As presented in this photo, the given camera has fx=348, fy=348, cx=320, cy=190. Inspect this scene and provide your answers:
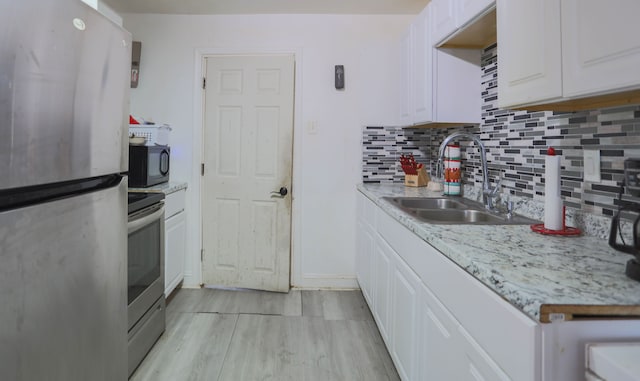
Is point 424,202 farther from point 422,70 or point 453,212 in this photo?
point 422,70

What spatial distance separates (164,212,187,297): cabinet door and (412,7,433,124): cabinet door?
1950 mm

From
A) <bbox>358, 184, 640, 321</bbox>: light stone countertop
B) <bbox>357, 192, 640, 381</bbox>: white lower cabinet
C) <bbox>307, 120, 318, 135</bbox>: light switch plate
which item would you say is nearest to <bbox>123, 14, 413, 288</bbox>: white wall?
<bbox>307, 120, 318, 135</bbox>: light switch plate

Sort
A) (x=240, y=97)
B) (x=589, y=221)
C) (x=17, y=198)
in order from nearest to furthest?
1. (x=17, y=198)
2. (x=589, y=221)
3. (x=240, y=97)

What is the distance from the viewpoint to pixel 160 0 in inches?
106

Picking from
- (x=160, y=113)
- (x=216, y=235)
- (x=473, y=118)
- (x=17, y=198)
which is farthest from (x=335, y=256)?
(x=17, y=198)

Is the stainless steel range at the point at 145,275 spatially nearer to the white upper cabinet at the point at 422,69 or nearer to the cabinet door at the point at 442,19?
the white upper cabinet at the point at 422,69

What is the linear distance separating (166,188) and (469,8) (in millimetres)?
2174

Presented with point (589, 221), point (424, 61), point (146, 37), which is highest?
point (146, 37)

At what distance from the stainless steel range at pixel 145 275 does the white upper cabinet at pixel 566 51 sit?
73.1 inches

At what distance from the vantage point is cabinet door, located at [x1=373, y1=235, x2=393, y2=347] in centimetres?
185

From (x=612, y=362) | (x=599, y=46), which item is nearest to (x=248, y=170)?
(x=599, y=46)

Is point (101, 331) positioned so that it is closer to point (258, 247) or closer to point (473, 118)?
point (258, 247)

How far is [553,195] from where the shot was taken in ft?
4.00

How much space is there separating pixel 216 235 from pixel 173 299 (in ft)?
1.95
